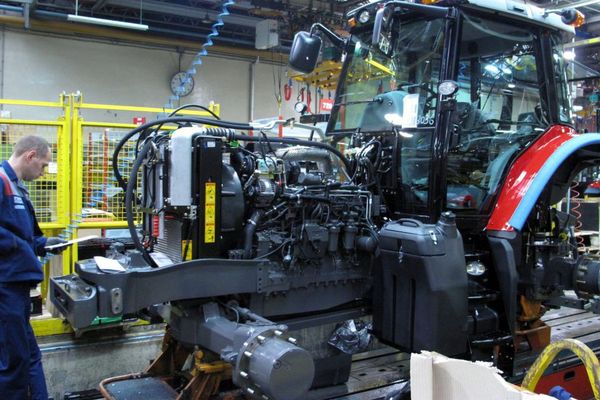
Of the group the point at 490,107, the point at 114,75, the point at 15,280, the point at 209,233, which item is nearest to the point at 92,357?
the point at 15,280

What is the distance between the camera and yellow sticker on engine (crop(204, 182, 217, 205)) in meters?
2.82

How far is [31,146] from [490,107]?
293cm

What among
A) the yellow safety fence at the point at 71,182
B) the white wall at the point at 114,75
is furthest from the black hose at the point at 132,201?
the white wall at the point at 114,75

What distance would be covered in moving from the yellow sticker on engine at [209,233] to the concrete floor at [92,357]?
172cm

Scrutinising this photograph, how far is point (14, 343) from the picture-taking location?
2930 millimetres

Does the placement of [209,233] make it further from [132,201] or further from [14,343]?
[14,343]

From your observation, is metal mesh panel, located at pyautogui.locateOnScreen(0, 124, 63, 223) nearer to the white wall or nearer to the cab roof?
the cab roof

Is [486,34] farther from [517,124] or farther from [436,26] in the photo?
[517,124]

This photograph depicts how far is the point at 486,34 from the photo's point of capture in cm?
372

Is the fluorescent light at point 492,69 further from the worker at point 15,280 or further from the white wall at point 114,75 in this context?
the white wall at point 114,75

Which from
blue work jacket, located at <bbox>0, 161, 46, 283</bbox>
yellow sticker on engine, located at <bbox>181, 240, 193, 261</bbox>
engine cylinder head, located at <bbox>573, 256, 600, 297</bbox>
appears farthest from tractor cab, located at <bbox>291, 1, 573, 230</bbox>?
blue work jacket, located at <bbox>0, 161, 46, 283</bbox>

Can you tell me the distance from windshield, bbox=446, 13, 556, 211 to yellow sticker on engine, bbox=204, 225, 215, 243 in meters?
1.58

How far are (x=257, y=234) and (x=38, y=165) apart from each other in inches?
53.5

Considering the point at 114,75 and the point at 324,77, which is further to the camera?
the point at 114,75
